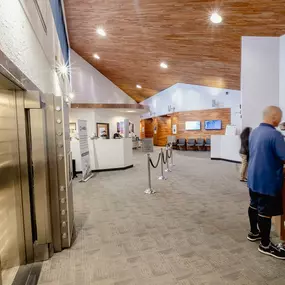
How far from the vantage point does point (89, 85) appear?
13.3m

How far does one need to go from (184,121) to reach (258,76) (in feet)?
31.8

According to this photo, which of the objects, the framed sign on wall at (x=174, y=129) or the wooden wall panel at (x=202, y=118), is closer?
the wooden wall panel at (x=202, y=118)

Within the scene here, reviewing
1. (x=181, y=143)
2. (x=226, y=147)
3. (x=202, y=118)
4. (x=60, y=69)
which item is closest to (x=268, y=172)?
(x=60, y=69)

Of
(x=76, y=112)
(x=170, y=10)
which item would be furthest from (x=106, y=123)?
(x=170, y=10)

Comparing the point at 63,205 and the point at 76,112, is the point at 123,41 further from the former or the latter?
the point at 63,205

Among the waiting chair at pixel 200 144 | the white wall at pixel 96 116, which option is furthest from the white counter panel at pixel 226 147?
the white wall at pixel 96 116

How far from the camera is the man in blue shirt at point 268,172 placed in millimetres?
2273

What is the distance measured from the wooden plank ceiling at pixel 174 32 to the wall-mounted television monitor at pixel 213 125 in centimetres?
311

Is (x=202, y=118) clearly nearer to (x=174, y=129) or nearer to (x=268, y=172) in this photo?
(x=174, y=129)

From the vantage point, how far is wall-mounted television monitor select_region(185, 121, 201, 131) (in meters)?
14.5

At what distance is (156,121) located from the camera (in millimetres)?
19219

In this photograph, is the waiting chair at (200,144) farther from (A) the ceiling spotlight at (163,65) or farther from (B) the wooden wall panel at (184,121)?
(A) the ceiling spotlight at (163,65)

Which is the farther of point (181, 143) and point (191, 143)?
point (181, 143)

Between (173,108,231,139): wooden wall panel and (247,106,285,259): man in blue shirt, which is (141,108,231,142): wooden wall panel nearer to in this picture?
(173,108,231,139): wooden wall panel
